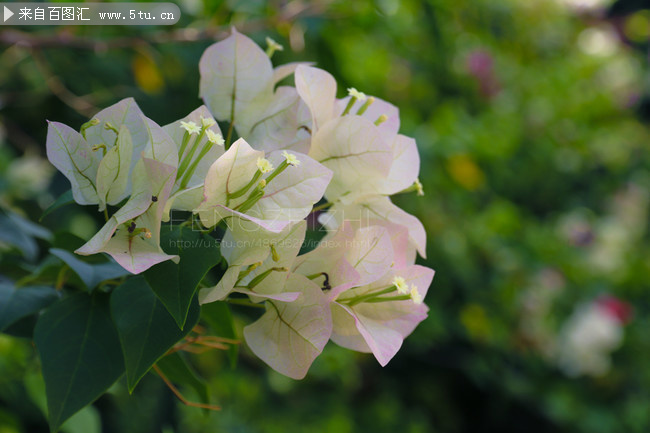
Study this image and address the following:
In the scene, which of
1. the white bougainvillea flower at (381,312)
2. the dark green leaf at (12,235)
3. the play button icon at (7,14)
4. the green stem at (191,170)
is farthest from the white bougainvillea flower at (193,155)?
the play button icon at (7,14)

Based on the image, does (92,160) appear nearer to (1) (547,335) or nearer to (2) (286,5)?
(2) (286,5)

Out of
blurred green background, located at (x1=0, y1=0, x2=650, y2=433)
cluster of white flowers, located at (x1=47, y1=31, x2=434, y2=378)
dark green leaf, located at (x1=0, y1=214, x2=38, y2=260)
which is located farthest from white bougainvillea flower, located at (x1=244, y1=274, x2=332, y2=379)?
blurred green background, located at (x1=0, y1=0, x2=650, y2=433)

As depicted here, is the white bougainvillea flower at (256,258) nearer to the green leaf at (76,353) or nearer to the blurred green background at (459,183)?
the green leaf at (76,353)

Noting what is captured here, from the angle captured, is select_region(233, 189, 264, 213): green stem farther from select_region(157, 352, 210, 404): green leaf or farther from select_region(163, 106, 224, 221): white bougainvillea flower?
select_region(157, 352, 210, 404): green leaf

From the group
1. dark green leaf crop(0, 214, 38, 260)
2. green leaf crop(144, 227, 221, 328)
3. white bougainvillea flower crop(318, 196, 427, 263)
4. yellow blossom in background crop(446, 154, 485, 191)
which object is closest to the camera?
green leaf crop(144, 227, 221, 328)

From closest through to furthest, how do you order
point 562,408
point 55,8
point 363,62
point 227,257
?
point 227,257 < point 55,8 < point 363,62 < point 562,408

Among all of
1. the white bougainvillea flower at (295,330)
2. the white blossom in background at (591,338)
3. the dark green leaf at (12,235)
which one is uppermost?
the white bougainvillea flower at (295,330)

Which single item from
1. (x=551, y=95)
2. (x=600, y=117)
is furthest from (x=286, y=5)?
(x=600, y=117)
